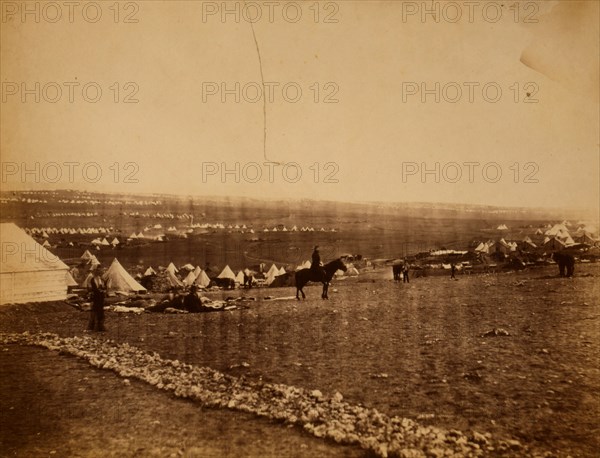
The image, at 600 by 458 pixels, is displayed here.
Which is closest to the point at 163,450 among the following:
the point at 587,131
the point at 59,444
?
the point at 59,444

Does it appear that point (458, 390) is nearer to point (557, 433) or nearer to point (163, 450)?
point (557, 433)

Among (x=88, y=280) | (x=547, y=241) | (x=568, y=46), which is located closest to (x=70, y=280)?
(x=88, y=280)

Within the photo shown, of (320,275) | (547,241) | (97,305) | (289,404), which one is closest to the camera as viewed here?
(289,404)

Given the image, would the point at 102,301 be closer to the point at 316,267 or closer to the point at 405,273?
the point at 316,267

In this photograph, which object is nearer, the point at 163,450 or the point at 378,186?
the point at 163,450

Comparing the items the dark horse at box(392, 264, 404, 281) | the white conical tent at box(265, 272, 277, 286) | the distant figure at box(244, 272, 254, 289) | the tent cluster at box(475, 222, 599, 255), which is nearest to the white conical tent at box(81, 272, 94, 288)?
the distant figure at box(244, 272, 254, 289)

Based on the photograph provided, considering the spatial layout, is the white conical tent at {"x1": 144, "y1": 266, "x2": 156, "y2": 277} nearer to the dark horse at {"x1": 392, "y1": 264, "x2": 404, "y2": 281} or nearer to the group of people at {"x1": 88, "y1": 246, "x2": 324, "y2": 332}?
the group of people at {"x1": 88, "y1": 246, "x2": 324, "y2": 332}
